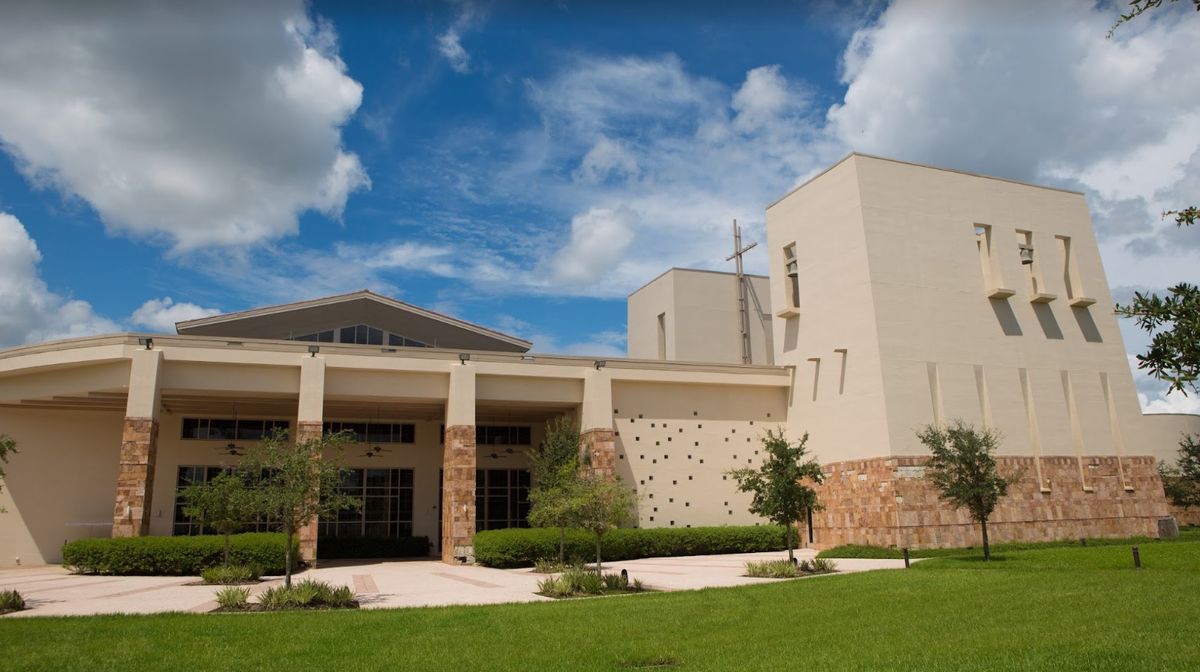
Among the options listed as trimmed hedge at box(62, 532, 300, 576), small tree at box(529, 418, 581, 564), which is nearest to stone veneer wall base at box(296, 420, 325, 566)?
trimmed hedge at box(62, 532, 300, 576)

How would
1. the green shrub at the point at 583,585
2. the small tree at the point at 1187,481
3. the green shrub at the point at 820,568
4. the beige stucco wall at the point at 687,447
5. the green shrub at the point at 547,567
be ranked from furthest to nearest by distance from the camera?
the small tree at the point at 1187,481
the beige stucco wall at the point at 687,447
the green shrub at the point at 547,567
the green shrub at the point at 820,568
the green shrub at the point at 583,585

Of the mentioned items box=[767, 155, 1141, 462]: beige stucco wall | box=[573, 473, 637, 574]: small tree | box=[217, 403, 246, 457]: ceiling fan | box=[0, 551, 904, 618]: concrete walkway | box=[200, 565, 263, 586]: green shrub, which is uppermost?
box=[767, 155, 1141, 462]: beige stucco wall

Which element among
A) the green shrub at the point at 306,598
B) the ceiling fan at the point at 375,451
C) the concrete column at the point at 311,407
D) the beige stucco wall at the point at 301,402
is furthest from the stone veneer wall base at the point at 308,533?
the green shrub at the point at 306,598

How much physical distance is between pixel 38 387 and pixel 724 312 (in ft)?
97.9

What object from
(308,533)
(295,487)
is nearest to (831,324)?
(308,533)

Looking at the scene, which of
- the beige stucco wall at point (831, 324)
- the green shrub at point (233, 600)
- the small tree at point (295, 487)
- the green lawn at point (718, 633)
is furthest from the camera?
the beige stucco wall at point (831, 324)

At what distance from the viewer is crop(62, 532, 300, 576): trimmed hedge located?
2230 centimetres

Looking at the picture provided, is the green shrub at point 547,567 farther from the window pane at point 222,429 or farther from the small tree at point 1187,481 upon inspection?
the small tree at point 1187,481

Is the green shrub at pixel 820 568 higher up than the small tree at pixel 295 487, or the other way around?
the small tree at pixel 295 487

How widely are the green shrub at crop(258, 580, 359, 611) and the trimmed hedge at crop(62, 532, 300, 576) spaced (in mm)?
7589

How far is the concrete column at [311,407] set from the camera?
24406 mm

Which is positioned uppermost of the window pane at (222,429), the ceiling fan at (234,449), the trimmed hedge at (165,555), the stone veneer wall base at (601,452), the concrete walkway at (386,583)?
the window pane at (222,429)

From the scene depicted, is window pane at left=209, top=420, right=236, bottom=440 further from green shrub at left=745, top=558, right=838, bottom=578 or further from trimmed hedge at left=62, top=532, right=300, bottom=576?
green shrub at left=745, top=558, right=838, bottom=578

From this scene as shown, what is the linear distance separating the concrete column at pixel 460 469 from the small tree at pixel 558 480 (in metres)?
2.24
